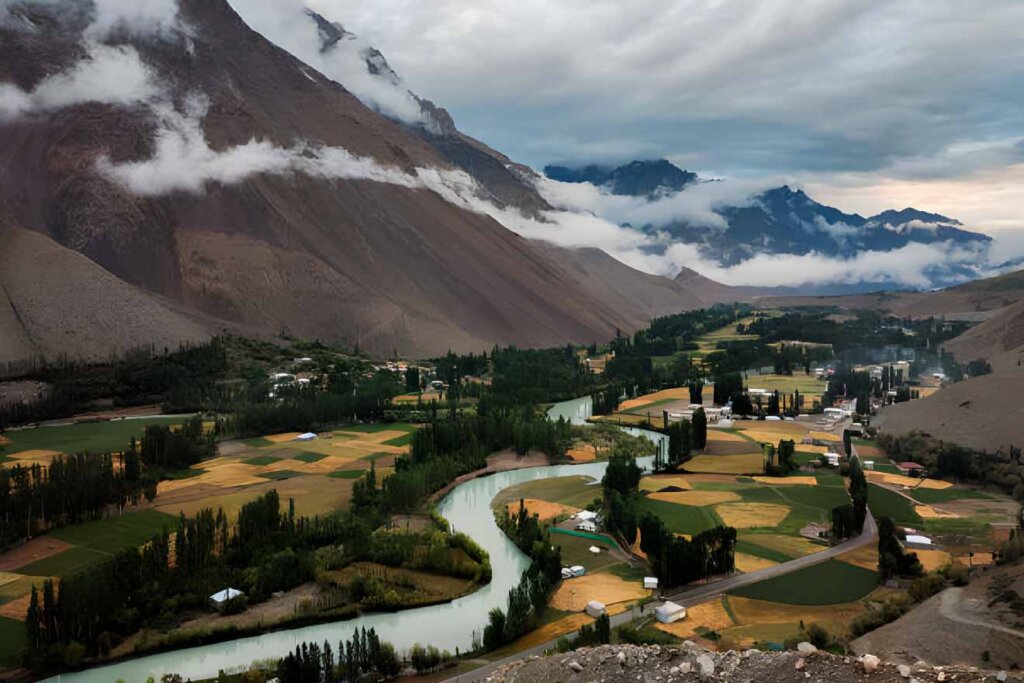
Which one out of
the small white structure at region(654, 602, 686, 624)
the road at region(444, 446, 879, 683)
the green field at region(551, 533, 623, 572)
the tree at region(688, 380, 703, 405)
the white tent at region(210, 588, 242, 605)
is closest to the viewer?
the road at region(444, 446, 879, 683)

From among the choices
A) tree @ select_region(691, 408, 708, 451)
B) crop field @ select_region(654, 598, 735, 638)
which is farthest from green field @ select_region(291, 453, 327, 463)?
crop field @ select_region(654, 598, 735, 638)

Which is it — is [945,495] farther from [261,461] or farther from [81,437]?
[81,437]

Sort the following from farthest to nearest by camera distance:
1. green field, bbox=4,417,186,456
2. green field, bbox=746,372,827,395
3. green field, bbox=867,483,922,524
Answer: green field, bbox=746,372,827,395 → green field, bbox=4,417,186,456 → green field, bbox=867,483,922,524

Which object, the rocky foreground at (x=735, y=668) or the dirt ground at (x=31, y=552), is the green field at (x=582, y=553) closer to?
the rocky foreground at (x=735, y=668)

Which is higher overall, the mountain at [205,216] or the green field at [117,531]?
the mountain at [205,216]

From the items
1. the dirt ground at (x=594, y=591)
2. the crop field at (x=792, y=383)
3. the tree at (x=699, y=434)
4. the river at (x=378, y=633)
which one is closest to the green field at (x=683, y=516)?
the dirt ground at (x=594, y=591)

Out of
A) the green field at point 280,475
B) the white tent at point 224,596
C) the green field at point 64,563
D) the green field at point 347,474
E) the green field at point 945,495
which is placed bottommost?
the white tent at point 224,596

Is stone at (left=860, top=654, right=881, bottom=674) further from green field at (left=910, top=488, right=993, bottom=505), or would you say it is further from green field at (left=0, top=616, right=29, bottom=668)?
green field at (left=910, top=488, right=993, bottom=505)
